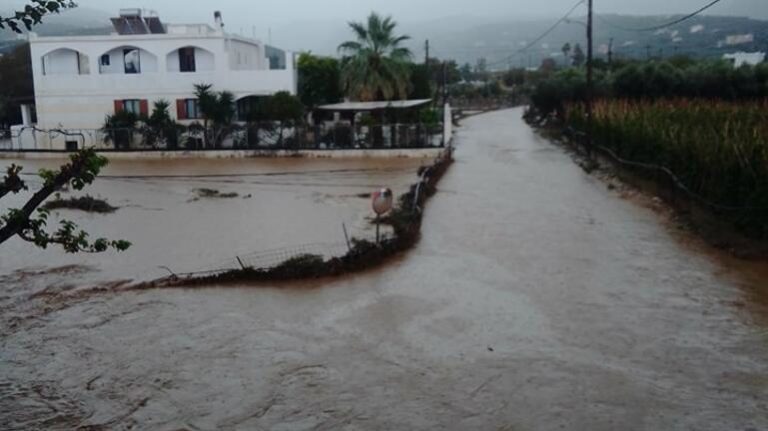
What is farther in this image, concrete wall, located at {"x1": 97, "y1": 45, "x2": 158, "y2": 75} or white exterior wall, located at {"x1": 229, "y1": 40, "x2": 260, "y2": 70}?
white exterior wall, located at {"x1": 229, "y1": 40, "x2": 260, "y2": 70}

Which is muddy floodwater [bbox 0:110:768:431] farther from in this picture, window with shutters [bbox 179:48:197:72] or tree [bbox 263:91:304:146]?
window with shutters [bbox 179:48:197:72]

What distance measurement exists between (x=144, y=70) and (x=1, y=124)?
12.4 metres

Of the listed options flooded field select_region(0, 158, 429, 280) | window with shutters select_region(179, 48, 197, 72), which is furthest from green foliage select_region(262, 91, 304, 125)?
window with shutters select_region(179, 48, 197, 72)

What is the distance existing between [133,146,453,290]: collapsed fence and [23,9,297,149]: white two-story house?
23.8 m

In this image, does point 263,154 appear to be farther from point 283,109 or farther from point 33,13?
point 33,13

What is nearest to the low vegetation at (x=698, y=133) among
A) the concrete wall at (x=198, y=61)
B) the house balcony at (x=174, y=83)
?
the house balcony at (x=174, y=83)

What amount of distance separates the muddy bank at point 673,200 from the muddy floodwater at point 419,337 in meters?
0.44

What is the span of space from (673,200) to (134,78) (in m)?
29.1

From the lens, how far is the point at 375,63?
42000 millimetres

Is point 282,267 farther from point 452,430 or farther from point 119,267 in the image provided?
point 452,430

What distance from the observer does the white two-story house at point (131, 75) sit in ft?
127

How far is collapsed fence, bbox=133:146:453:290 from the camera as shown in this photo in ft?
42.7

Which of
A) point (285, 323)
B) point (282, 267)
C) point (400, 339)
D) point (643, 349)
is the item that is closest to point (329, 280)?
point (282, 267)

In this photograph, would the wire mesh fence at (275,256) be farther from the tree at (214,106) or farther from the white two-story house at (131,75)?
the white two-story house at (131,75)
